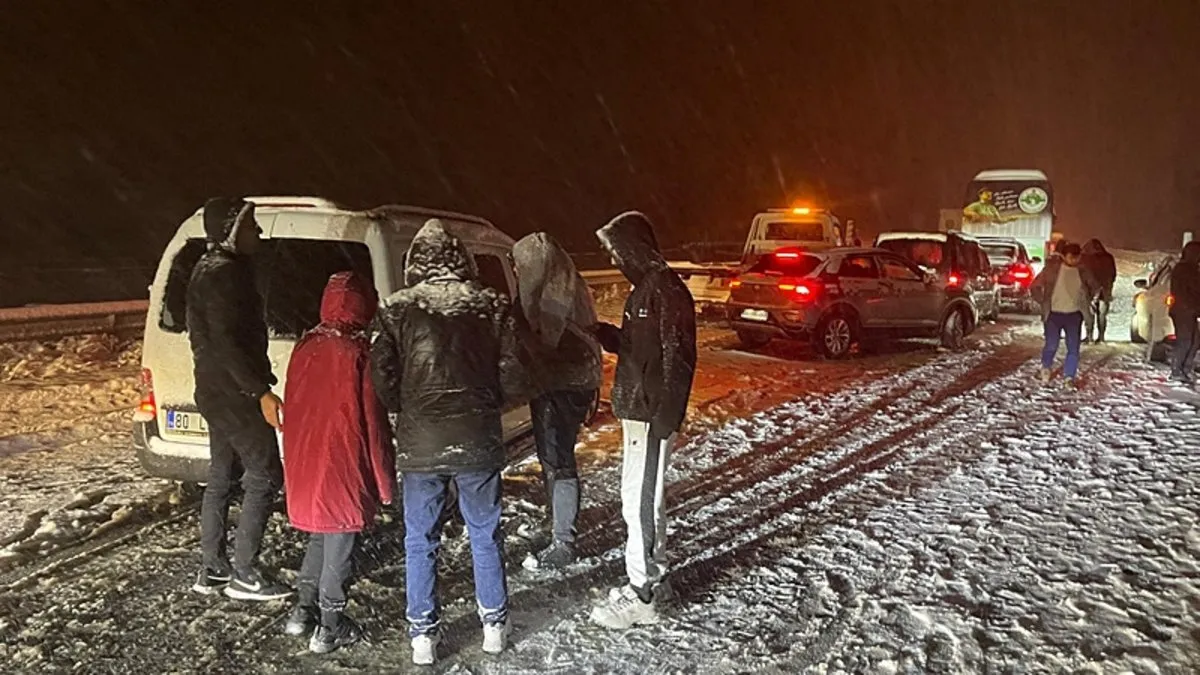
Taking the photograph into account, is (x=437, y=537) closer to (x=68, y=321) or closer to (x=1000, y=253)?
(x=68, y=321)

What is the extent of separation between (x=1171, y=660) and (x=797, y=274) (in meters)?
9.57

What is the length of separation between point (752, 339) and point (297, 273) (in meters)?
9.97

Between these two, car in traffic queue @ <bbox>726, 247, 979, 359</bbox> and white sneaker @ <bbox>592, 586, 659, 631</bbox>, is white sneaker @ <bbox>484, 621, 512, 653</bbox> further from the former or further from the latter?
car in traffic queue @ <bbox>726, 247, 979, 359</bbox>

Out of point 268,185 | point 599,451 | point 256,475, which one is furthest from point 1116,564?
point 268,185

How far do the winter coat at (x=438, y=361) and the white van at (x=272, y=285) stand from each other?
134 cm

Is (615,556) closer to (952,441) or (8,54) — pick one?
(952,441)

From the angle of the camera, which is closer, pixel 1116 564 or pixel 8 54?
pixel 1116 564

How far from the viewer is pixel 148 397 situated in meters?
5.59

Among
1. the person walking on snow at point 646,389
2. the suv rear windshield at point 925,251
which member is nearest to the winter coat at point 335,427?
the person walking on snow at point 646,389

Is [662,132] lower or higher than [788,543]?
higher

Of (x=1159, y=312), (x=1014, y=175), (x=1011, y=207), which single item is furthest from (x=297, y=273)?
(x=1014, y=175)

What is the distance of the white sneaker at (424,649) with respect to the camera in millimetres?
4156

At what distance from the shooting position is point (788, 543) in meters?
5.76

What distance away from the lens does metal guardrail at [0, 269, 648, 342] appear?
441 inches
